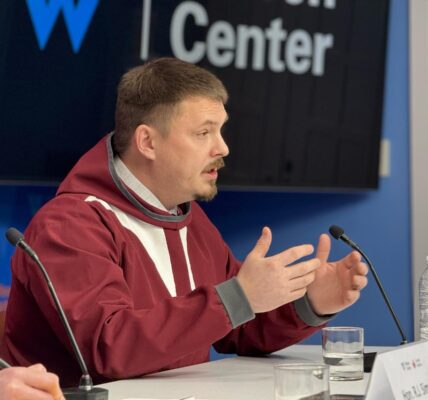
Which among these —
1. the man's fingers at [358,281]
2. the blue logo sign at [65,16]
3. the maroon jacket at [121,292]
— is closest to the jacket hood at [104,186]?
the maroon jacket at [121,292]

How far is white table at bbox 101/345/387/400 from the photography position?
1928 mm

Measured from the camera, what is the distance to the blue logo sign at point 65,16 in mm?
3547

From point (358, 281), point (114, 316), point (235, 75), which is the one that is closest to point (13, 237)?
point (114, 316)

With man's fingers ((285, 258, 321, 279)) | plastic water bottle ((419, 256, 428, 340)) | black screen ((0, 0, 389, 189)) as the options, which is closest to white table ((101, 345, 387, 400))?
man's fingers ((285, 258, 321, 279))

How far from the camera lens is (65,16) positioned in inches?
142

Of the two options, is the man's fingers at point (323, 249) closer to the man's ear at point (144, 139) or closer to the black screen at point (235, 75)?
the man's ear at point (144, 139)

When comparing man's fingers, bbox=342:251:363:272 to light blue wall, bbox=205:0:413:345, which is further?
light blue wall, bbox=205:0:413:345

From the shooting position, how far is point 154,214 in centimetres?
252

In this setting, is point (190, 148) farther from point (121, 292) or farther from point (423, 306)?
point (423, 306)

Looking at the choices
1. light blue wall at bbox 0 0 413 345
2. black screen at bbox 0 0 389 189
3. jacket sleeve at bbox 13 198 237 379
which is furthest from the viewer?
light blue wall at bbox 0 0 413 345

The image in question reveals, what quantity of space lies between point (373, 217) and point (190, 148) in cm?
165

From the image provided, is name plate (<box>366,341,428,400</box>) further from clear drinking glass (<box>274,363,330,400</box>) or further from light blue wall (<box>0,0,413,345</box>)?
light blue wall (<box>0,0,413,345</box>)

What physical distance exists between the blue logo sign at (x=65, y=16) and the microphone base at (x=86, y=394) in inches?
78.1

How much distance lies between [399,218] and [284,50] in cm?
86
